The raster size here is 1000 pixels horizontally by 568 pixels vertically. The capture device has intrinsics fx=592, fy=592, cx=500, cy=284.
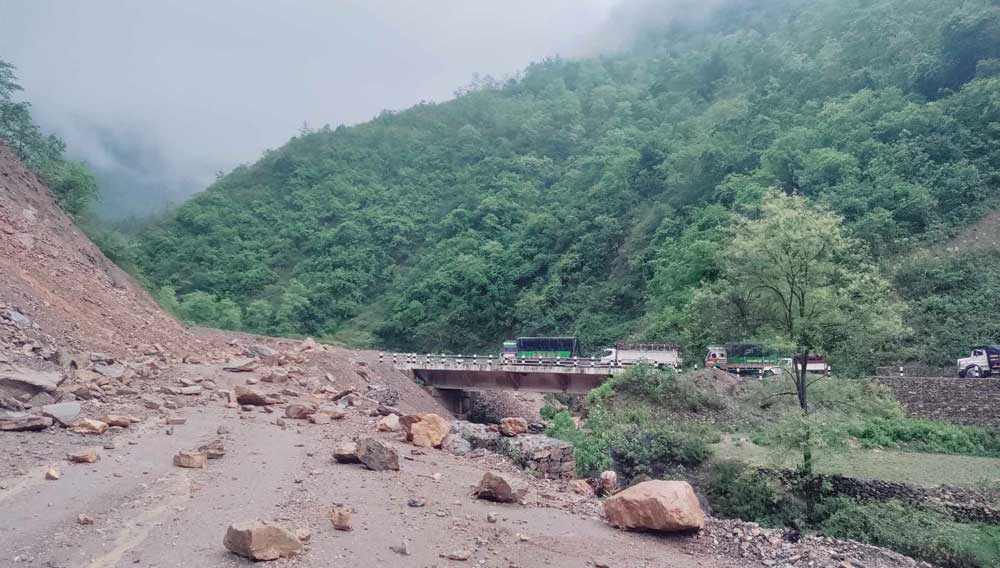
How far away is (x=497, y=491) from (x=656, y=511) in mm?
2504

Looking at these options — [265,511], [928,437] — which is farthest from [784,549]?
[928,437]

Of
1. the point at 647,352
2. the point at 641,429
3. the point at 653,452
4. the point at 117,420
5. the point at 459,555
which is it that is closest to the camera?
the point at 459,555

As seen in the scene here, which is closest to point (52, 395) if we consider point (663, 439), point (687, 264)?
point (663, 439)

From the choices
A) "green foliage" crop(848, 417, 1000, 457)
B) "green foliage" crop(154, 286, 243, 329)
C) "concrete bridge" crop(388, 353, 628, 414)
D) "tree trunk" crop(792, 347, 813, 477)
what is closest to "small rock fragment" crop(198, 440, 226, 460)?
"tree trunk" crop(792, 347, 813, 477)

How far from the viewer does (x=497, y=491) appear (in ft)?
31.6

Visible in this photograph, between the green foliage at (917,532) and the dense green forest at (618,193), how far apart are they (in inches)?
269

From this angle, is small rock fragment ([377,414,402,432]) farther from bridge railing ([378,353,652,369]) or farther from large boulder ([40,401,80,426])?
bridge railing ([378,353,652,369])

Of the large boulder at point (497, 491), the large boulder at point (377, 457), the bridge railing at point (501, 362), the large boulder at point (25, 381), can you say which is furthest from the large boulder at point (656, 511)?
the bridge railing at point (501, 362)

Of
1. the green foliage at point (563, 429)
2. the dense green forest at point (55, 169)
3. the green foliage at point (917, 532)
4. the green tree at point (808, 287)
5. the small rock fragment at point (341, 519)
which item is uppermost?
the dense green forest at point (55, 169)

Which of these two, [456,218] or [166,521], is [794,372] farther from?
[456,218]

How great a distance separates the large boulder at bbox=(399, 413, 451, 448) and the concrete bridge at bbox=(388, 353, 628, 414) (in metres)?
12.7

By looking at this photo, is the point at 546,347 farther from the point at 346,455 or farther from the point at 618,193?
the point at 346,455

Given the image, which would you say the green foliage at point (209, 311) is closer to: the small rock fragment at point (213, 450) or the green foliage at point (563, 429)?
the green foliage at point (563, 429)

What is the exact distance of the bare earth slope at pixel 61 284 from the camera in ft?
49.6
